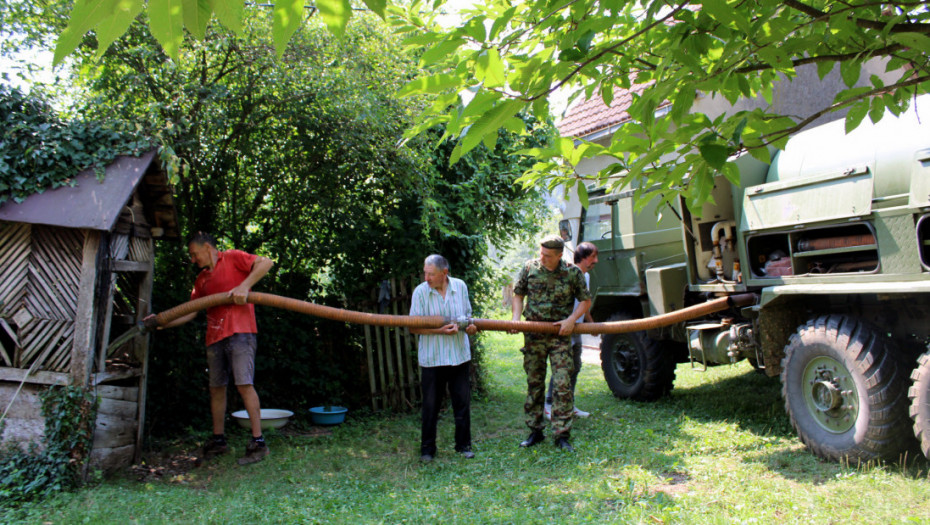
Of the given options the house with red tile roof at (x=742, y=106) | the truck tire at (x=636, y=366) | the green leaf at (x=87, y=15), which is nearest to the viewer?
the green leaf at (x=87, y=15)

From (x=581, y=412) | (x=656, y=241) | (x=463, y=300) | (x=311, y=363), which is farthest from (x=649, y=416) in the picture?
(x=311, y=363)

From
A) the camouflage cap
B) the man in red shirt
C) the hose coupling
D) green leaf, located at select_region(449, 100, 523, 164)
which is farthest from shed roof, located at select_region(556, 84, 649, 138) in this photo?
green leaf, located at select_region(449, 100, 523, 164)

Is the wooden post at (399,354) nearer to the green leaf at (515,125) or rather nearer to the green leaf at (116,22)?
the green leaf at (515,125)

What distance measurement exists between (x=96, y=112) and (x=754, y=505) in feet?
19.3

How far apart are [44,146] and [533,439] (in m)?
4.65

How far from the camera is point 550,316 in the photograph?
230 inches

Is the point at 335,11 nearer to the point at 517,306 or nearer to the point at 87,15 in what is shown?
the point at 87,15

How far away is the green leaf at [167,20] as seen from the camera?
133cm

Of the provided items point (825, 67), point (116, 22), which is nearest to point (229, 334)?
point (116, 22)

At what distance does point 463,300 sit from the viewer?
18.9ft

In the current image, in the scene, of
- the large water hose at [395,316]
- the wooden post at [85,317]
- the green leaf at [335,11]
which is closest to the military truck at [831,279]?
the large water hose at [395,316]

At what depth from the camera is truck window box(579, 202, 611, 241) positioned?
26.5 ft

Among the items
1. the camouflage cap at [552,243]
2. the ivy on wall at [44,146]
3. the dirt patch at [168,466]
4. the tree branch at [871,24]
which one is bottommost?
the dirt patch at [168,466]

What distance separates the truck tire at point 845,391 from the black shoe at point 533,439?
2.12 m
